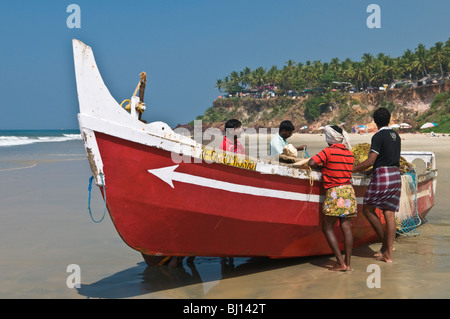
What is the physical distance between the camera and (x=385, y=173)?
5707 mm

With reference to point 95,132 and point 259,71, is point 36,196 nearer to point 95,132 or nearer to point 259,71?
point 95,132

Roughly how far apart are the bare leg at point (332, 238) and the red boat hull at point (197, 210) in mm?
146

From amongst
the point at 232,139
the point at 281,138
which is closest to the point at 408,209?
the point at 281,138

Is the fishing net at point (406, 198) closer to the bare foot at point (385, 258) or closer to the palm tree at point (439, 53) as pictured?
the bare foot at point (385, 258)

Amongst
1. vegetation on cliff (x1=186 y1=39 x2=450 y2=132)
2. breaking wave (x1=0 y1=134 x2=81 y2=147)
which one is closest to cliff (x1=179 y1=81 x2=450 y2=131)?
vegetation on cliff (x1=186 y1=39 x2=450 y2=132)

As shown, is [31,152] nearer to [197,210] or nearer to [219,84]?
[197,210]

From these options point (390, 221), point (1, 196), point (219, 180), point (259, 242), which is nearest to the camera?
point (219, 180)

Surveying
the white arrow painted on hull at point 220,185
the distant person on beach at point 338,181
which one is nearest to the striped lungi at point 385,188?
the distant person on beach at point 338,181

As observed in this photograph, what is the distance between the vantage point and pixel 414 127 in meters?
59.2

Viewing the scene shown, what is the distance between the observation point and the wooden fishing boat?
4.50 meters

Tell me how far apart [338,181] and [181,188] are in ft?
6.19

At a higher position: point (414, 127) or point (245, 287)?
point (414, 127)
